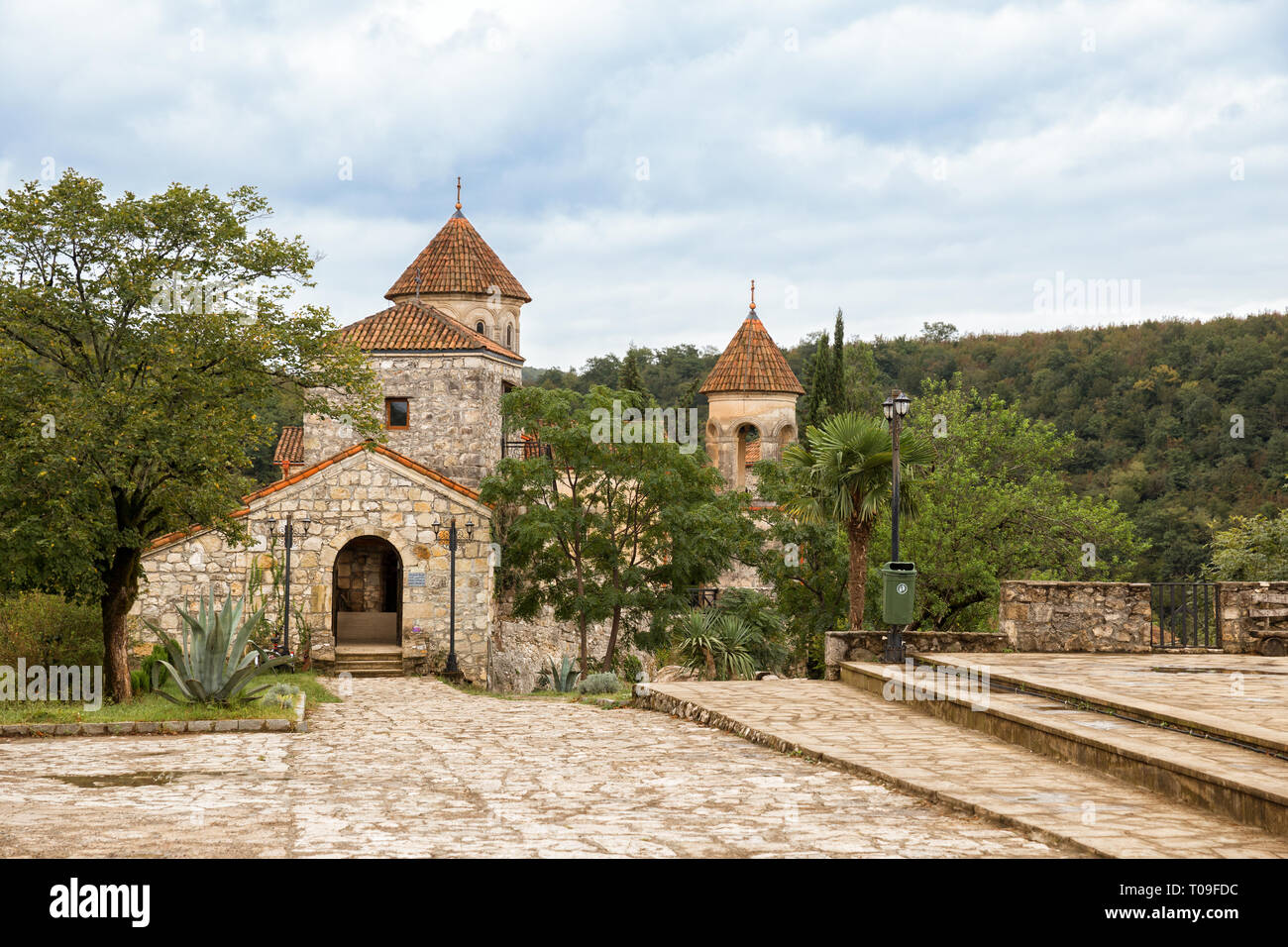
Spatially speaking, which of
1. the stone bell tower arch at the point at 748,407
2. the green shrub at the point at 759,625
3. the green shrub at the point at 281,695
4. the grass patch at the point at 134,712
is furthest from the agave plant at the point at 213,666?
the stone bell tower arch at the point at 748,407

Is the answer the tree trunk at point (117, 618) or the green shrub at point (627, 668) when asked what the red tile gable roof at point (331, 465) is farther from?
the tree trunk at point (117, 618)

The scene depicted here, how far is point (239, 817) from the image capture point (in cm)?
649

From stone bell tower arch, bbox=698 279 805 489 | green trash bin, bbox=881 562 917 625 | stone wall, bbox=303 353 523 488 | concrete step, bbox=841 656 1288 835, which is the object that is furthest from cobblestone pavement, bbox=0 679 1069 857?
stone bell tower arch, bbox=698 279 805 489

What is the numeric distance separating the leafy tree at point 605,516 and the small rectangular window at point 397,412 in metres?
5.51

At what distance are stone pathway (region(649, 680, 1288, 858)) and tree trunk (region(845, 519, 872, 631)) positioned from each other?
12.6 feet

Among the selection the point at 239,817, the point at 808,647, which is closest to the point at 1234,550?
the point at 808,647

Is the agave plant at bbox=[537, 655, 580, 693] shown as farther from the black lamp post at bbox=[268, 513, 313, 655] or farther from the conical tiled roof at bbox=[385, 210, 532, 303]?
the conical tiled roof at bbox=[385, 210, 532, 303]

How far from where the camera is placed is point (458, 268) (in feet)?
112

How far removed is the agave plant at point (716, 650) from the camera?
1778 cm

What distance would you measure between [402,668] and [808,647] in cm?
926

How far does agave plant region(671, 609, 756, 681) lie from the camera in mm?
17781

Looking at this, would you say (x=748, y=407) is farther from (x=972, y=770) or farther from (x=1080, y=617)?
(x=972, y=770)

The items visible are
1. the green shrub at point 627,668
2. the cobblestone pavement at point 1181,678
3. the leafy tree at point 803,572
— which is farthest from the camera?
the leafy tree at point 803,572
